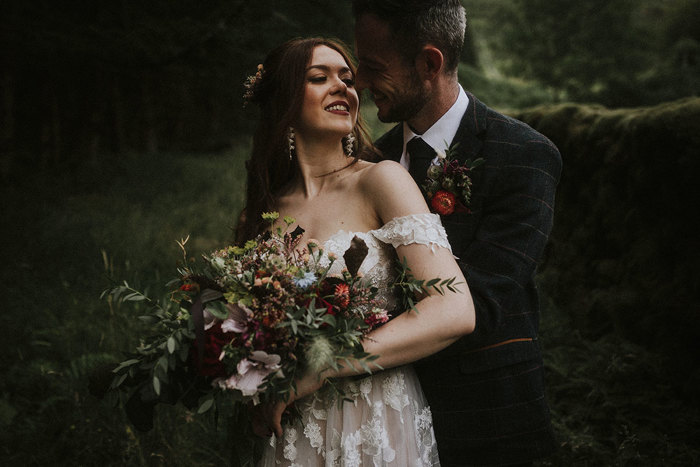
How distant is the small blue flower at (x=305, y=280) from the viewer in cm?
165

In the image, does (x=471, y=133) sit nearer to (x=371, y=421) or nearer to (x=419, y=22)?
(x=419, y=22)

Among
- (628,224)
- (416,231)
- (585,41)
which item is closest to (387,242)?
(416,231)

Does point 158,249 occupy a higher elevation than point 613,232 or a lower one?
higher

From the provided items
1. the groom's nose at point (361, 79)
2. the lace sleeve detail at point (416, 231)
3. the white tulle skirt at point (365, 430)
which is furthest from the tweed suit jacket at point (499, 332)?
the groom's nose at point (361, 79)

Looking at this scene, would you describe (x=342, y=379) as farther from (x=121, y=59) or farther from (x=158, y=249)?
(x=158, y=249)

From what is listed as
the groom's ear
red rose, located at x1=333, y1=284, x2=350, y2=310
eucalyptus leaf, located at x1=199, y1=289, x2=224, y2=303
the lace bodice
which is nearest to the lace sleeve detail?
the lace bodice

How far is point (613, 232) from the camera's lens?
3732 mm

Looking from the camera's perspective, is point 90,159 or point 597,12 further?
point 597,12

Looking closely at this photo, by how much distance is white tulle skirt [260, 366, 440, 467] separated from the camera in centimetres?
202

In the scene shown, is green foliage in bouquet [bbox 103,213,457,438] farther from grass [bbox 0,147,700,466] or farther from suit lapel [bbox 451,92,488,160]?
grass [bbox 0,147,700,466]

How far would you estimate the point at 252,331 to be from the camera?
166 cm

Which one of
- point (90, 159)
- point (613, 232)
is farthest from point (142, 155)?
point (613, 232)

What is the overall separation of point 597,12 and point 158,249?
52.3 feet

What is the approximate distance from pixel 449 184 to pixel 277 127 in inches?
37.6
